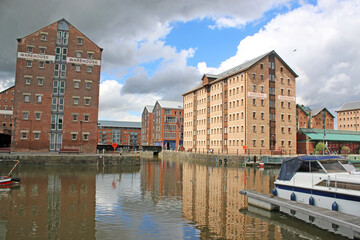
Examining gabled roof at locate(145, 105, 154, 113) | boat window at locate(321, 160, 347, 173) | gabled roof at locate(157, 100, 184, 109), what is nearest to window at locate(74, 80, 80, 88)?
boat window at locate(321, 160, 347, 173)

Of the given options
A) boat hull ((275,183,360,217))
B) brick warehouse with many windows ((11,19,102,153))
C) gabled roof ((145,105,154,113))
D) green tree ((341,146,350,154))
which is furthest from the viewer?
gabled roof ((145,105,154,113))

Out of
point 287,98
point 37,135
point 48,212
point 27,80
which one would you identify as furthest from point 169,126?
point 48,212

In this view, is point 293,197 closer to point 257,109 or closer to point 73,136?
point 73,136

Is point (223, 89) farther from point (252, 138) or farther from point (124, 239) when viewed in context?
point (124, 239)

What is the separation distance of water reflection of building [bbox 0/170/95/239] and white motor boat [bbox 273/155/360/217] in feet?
36.9

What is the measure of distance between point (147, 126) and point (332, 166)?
400 feet

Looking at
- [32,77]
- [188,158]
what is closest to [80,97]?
[32,77]

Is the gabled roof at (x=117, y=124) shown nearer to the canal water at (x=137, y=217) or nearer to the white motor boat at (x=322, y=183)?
the canal water at (x=137, y=217)

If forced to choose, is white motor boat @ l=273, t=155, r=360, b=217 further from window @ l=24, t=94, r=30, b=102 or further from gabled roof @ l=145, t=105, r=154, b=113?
gabled roof @ l=145, t=105, r=154, b=113

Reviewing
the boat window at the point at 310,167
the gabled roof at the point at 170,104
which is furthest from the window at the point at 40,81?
the gabled roof at the point at 170,104

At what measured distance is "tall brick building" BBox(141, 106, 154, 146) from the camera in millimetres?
131375

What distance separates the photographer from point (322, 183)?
1501 cm

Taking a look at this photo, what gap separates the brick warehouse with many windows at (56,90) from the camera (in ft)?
174

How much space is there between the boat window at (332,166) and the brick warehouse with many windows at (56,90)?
1810 inches
